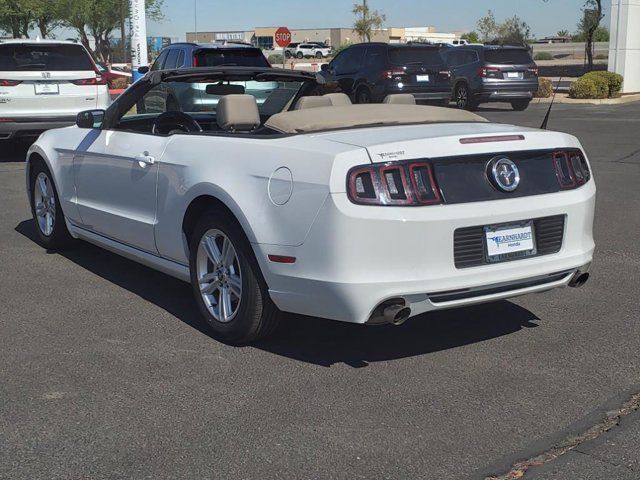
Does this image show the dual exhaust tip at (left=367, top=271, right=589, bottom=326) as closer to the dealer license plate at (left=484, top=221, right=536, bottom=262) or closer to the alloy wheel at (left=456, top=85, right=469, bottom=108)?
the dealer license plate at (left=484, top=221, right=536, bottom=262)

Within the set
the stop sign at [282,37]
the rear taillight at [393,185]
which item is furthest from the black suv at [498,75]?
the rear taillight at [393,185]

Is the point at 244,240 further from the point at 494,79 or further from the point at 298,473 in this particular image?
the point at 494,79

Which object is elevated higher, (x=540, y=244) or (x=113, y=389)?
(x=540, y=244)

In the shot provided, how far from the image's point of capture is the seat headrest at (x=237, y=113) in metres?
5.64

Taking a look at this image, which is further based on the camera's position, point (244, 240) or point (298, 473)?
point (244, 240)

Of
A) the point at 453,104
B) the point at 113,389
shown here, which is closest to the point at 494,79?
the point at 453,104

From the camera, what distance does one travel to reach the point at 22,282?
666 centimetres

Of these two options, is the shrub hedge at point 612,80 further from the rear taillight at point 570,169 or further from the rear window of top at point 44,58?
the rear taillight at point 570,169

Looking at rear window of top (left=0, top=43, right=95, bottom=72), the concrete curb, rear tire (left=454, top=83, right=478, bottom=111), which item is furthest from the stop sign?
rear window of top (left=0, top=43, right=95, bottom=72)

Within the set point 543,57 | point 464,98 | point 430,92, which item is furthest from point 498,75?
point 543,57

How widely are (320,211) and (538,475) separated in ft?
5.31

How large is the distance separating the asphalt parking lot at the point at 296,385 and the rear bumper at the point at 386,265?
426mm

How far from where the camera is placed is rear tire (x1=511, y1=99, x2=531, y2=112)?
24.8 meters

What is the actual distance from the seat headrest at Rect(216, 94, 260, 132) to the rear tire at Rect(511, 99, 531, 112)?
20021 mm
